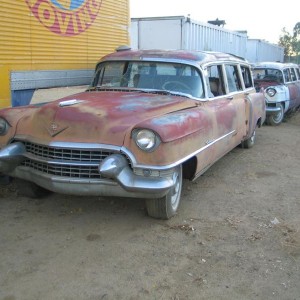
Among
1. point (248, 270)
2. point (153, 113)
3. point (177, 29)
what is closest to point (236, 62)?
point (153, 113)

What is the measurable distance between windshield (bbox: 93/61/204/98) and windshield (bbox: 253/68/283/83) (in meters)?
6.73

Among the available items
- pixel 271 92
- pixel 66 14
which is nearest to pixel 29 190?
pixel 66 14

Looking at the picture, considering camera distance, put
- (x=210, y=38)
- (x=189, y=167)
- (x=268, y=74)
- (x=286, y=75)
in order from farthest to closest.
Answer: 1. (x=210, y=38)
2. (x=286, y=75)
3. (x=268, y=74)
4. (x=189, y=167)

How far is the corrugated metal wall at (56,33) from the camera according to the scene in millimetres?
5875

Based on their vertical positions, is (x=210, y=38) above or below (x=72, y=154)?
above

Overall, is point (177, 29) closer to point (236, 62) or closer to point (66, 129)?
point (236, 62)

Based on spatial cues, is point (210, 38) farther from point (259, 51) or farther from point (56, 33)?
point (259, 51)

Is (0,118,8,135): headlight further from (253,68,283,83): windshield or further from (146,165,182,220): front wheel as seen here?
(253,68,283,83): windshield

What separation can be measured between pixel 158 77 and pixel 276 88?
6.29 metres

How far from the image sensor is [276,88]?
1079 centimetres

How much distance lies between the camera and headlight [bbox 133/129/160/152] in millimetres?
3777

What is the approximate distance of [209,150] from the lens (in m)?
4.86

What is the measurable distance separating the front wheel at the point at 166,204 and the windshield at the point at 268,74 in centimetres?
787

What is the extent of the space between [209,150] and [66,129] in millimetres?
1686
